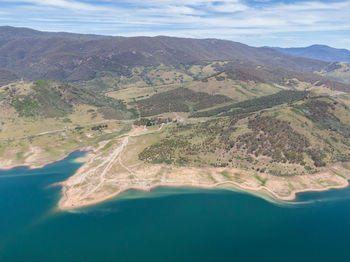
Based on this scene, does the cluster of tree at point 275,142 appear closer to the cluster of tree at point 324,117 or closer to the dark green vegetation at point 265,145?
the dark green vegetation at point 265,145

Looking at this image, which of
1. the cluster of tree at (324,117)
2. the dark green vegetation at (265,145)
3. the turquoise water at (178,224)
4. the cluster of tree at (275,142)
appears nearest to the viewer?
the turquoise water at (178,224)

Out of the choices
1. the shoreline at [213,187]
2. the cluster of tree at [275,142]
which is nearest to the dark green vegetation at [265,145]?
the cluster of tree at [275,142]

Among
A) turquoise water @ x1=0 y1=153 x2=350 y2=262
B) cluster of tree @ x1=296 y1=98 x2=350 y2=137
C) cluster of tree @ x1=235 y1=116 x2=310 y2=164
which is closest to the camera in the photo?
turquoise water @ x1=0 y1=153 x2=350 y2=262

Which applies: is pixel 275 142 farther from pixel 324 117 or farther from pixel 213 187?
Answer: pixel 324 117

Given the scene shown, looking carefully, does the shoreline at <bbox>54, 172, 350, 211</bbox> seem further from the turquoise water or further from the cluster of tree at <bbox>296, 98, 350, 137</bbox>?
the cluster of tree at <bbox>296, 98, 350, 137</bbox>

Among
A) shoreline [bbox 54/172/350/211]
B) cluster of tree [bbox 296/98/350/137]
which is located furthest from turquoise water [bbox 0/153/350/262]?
cluster of tree [bbox 296/98/350/137]

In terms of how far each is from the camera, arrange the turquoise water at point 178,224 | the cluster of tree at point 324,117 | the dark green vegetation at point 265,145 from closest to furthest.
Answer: the turquoise water at point 178,224 → the dark green vegetation at point 265,145 → the cluster of tree at point 324,117

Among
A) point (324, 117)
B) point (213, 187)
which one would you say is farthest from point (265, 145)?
point (324, 117)

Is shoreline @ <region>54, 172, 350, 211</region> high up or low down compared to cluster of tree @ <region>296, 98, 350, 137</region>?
down

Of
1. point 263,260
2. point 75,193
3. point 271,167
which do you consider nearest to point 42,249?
point 75,193

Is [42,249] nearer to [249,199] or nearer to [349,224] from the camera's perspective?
[249,199]

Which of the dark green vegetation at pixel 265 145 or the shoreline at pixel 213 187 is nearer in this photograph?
the shoreline at pixel 213 187
